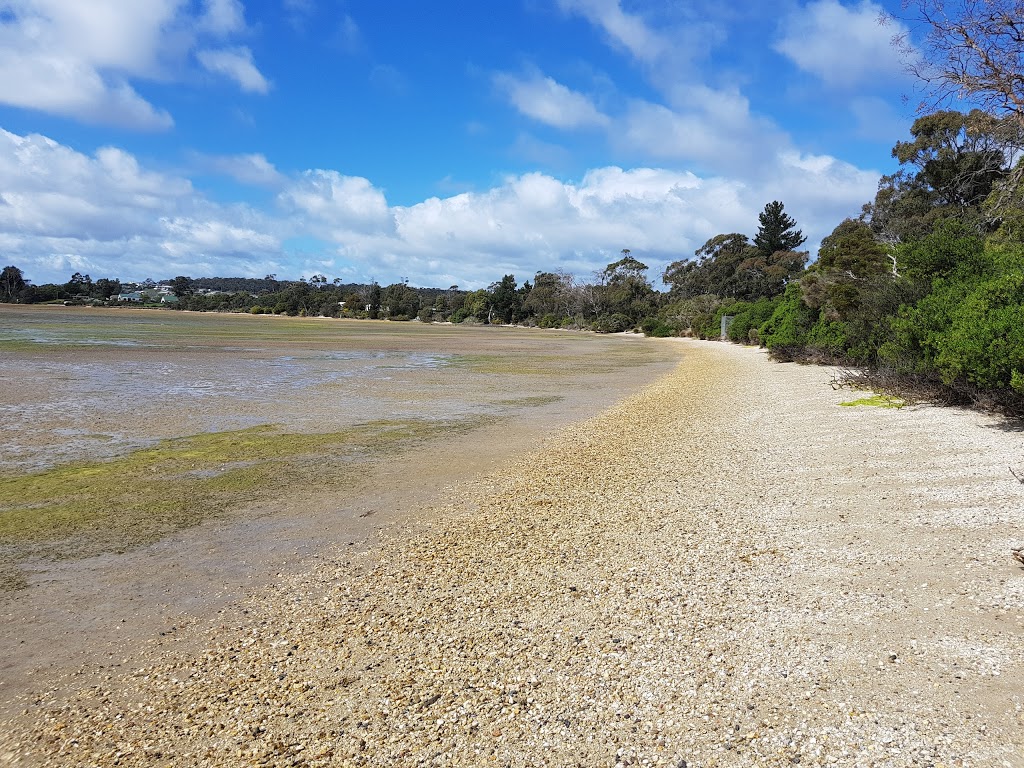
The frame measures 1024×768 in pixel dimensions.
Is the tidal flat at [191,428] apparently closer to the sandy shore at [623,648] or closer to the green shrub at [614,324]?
the sandy shore at [623,648]

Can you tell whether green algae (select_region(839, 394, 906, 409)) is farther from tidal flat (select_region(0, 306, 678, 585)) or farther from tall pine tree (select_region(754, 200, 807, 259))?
tall pine tree (select_region(754, 200, 807, 259))

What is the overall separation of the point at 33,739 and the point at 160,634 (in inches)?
42.3

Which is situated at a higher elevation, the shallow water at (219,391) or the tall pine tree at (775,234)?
the tall pine tree at (775,234)

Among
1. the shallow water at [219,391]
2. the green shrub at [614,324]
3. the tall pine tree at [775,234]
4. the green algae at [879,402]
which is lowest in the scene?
the shallow water at [219,391]

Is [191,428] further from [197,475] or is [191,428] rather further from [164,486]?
[164,486]

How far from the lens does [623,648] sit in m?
3.82

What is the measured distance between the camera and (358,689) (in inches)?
139

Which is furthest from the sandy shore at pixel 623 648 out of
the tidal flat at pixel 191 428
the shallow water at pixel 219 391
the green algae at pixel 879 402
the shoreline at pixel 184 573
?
the shallow water at pixel 219 391

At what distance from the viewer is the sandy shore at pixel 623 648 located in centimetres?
304

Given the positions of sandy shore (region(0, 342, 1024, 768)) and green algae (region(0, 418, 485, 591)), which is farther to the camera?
green algae (region(0, 418, 485, 591))

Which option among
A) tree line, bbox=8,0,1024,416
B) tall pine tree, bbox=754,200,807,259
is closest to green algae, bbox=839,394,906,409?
tree line, bbox=8,0,1024,416

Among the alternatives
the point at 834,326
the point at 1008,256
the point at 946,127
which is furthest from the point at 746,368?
the point at 946,127

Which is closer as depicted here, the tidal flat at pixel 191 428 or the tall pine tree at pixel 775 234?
the tidal flat at pixel 191 428

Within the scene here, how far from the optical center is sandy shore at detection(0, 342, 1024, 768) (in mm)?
3035
